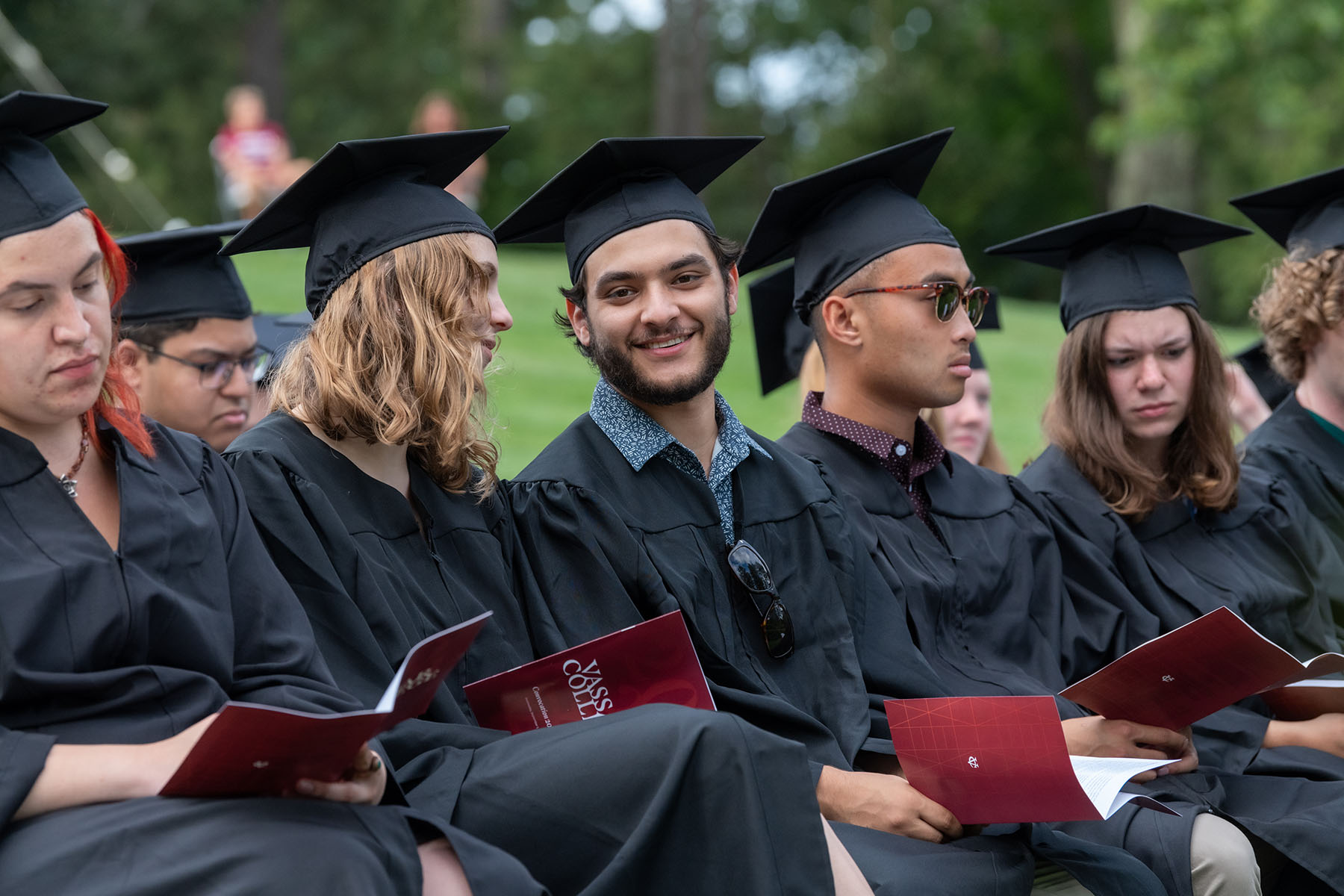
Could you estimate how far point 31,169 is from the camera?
257 cm

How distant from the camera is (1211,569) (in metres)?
4.66

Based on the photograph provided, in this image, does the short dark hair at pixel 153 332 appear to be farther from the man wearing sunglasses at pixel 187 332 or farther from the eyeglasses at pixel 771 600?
the eyeglasses at pixel 771 600

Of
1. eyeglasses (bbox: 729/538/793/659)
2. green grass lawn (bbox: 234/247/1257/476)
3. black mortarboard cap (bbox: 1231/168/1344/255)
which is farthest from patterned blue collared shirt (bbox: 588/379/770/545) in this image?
green grass lawn (bbox: 234/247/1257/476)

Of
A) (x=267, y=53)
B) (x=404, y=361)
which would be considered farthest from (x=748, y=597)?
(x=267, y=53)

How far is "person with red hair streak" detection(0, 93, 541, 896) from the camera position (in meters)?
2.29

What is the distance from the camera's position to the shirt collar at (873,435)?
13.9 ft

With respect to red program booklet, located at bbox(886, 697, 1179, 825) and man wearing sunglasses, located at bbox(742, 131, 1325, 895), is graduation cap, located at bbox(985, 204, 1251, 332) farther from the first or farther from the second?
red program booklet, located at bbox(886, 697, 1179, 825)

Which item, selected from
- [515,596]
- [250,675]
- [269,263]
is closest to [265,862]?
[250,675]

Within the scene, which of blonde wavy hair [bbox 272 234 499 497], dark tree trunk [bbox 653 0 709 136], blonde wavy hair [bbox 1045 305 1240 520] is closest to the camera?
blonde wavy hair [bbox 272 234 499 497]

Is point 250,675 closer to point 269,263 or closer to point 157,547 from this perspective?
point 157,547

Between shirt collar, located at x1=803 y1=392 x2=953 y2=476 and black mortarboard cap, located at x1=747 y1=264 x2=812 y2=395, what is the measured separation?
78 cm

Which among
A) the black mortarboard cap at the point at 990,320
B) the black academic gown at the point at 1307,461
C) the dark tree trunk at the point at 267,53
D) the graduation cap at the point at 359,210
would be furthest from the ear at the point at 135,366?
the dark tree trunk at the point at 267,53

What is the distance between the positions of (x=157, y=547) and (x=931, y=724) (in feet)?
5.28

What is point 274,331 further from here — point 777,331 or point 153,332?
point 777,331
